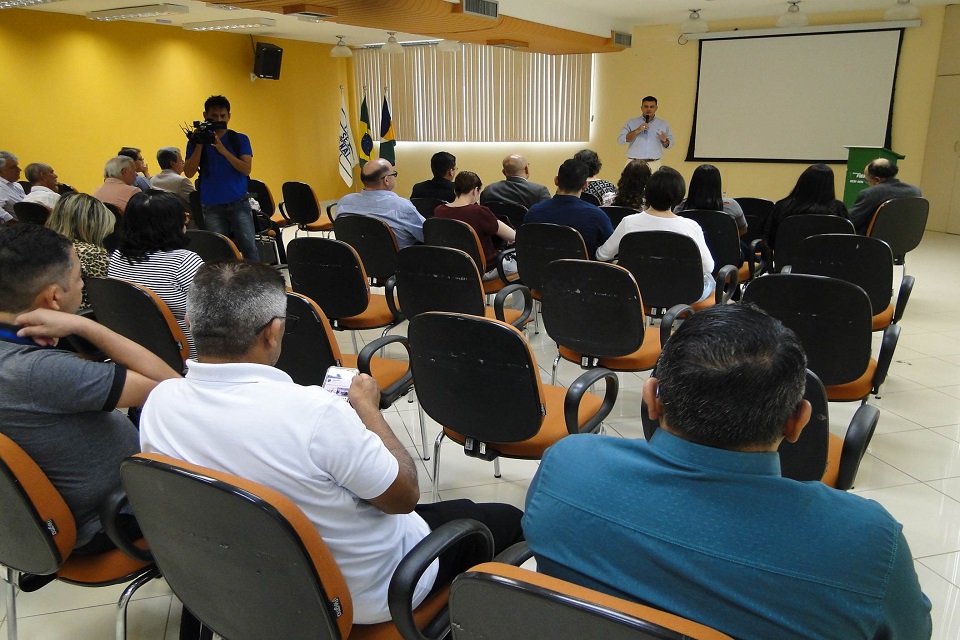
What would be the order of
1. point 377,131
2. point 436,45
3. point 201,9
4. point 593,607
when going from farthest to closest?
point 377,131
point 436,45
point 201,9
point 593,607

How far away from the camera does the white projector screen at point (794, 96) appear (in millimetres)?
9164

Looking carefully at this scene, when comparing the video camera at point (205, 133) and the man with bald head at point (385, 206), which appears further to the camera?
the video camera at point (205, 133)

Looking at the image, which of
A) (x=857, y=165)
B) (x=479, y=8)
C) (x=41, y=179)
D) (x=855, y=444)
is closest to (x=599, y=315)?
(x=855, y=444)

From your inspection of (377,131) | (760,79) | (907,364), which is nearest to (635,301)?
(907,364)

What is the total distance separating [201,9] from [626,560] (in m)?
9.31

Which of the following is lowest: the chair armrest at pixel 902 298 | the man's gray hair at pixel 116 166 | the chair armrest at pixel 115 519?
the chair armrest at pixel 115 519

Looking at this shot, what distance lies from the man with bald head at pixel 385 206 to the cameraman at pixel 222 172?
136cm

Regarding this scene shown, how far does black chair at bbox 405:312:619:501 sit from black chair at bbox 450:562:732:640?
113cm

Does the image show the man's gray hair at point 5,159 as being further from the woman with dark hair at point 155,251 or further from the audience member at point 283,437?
the audience member at point 283,437

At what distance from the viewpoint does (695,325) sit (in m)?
1.08

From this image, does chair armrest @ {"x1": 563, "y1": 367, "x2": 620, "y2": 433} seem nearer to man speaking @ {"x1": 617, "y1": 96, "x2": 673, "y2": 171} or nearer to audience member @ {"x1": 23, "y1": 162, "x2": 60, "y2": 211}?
audience member @ {"x1": 23, "y1": 162, "x2": 60, "y2": 211}

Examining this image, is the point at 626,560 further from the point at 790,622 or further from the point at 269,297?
the point at 269,297

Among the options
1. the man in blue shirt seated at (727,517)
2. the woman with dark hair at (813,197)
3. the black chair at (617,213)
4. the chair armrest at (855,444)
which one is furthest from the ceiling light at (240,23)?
the man in blue shirt seated at (727,517)

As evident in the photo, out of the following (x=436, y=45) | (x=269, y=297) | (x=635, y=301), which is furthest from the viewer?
(x=436, y=45)
